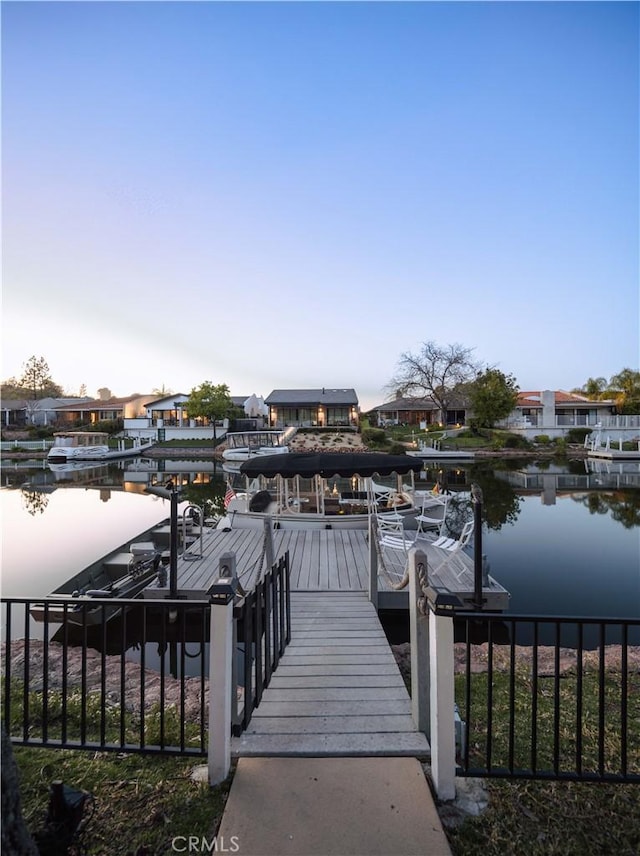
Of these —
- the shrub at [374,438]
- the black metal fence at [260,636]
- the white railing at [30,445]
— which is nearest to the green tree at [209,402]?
→ the white railing at [30,445]

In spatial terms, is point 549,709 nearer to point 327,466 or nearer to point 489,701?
point 489,701

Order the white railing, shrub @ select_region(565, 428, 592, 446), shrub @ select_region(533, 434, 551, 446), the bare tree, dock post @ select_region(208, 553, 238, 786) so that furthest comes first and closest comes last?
the bare tree, shrub @ select_region(565, 428, 592, 446), the white railing, shrub @ select_region(533, 434, 551, 446), dock post @ select_region(208, 553, 238, 786)

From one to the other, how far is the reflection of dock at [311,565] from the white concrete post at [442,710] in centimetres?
395

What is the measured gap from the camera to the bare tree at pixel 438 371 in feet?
168

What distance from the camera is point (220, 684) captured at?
2.62 m

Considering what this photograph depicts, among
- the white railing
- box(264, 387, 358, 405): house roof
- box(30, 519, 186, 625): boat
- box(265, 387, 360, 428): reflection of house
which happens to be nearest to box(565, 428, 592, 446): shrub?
box(265, 387, 360, 428): reflection of house

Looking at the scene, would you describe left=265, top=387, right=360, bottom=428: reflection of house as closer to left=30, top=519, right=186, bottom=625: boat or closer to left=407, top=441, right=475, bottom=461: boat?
left=407, top=441, right=475, bottom=461: boat

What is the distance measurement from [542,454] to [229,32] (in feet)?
123

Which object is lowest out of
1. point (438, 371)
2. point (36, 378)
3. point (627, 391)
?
point (627, 391)

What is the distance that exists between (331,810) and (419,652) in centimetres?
106

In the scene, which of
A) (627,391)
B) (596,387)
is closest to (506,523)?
(627,391)

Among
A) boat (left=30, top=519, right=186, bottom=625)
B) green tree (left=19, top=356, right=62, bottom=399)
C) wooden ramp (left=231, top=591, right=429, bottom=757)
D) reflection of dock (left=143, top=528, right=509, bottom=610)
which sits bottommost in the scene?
boat (left=30, top=519, right=186, bottom=625)

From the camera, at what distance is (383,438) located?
130ft

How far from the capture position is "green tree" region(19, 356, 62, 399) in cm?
7262
